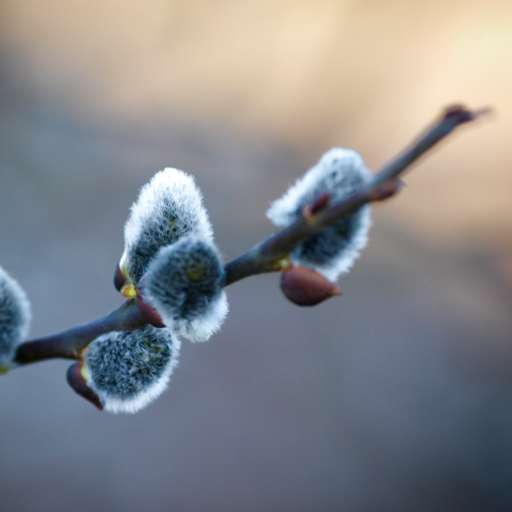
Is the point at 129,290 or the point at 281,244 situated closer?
the point at 281,244

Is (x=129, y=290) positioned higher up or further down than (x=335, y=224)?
further down

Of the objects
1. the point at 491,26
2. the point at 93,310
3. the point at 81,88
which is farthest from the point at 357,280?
the point at 81,88

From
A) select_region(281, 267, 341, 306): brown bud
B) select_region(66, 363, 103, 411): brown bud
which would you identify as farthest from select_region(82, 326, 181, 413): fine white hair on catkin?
select_region(281, 267, 341, 306): brown bud

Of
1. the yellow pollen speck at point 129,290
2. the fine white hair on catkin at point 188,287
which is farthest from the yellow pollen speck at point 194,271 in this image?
the yellow pollen speck at point 129,290

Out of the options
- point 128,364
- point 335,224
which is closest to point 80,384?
point 128,364

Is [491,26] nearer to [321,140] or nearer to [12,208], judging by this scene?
[321,140]

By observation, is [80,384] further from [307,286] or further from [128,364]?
[307,286]
